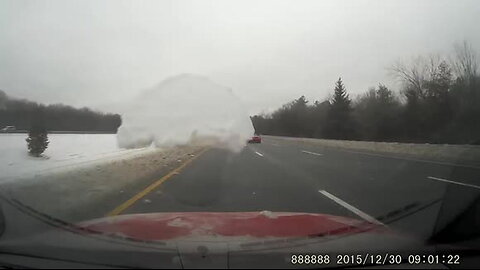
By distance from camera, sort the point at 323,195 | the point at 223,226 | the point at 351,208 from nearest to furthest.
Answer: the point at 223,226 → the point at 351,208 → the point at 323,195

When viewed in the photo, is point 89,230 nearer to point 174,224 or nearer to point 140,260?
point 174,224

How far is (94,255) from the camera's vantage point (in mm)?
4180

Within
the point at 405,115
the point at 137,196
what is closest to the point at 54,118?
the point at 137,196

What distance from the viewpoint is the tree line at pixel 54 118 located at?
18.4 m

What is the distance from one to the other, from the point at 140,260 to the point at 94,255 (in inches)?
16.5

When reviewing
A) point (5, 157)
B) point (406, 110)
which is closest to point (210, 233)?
point (5, 157)

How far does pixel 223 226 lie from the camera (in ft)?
16.4

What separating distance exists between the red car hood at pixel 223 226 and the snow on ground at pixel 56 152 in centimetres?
984

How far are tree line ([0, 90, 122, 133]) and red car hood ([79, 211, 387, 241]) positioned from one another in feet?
44.3

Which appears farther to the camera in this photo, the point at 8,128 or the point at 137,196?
the point at 8,128

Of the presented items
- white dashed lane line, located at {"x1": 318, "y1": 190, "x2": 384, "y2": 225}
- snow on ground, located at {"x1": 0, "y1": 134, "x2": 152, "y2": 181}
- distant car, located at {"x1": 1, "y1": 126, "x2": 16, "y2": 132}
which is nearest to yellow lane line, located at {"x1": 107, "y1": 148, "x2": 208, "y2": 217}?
snow on ground, located at {"x1": 0, "y1": 134, "x2": 152, "y2": 181}

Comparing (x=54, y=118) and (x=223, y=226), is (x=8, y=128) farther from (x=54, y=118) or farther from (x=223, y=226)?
(x=223, y=226)

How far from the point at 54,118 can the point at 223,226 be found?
19.2 m

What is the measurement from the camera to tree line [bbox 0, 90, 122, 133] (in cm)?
1839
